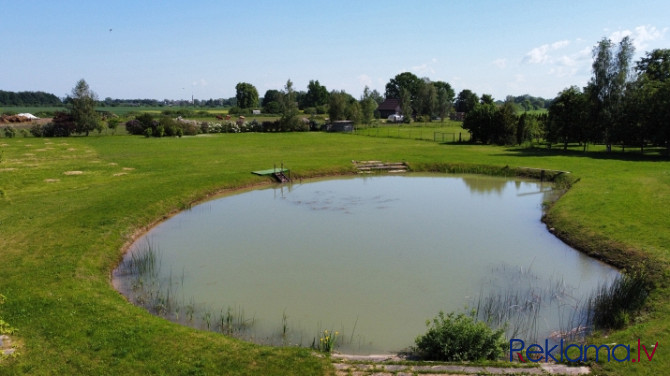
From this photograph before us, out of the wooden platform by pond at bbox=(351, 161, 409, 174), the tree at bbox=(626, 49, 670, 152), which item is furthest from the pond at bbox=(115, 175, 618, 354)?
the tree at bbox=(626, 49, 670, 152)

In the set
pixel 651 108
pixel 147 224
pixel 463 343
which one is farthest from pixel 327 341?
pixel 651 108

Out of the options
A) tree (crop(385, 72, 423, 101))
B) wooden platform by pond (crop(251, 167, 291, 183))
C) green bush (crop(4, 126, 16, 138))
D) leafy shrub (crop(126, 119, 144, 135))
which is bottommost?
wooden platform by pond (crop(251, 167, 291, 183))

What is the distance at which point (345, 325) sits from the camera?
10.6m

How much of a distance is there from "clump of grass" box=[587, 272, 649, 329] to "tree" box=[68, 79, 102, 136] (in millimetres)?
57262

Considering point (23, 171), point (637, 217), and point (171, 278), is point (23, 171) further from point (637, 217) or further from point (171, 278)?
point (637, 217)

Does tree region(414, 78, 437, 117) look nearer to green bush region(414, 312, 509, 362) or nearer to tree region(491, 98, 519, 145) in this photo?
tree region(491, 98, 519, 145)

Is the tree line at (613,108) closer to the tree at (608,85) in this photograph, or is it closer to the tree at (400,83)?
the tree at (608,85)

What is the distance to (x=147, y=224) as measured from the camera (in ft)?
62.0

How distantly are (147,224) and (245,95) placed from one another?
5444 inches

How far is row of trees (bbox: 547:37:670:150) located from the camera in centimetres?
3600

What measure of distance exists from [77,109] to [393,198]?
4594 centimetres

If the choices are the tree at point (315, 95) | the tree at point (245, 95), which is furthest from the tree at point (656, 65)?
the tree at point (245, 95)

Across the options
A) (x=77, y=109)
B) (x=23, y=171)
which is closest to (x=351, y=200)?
(x=23, y=171)

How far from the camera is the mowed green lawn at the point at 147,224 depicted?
27.5 ft
